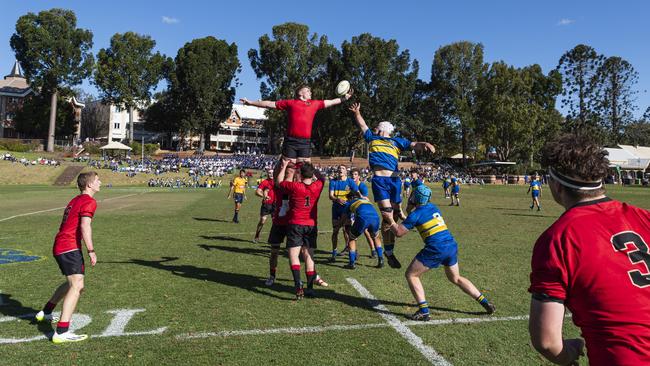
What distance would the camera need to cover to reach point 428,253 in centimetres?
629

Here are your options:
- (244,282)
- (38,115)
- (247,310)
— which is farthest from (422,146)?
(38,115)

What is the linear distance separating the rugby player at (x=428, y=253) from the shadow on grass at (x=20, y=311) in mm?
4975

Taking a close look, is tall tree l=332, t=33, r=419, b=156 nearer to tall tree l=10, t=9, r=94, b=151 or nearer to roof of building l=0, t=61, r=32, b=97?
Result: tall tree l=10, t=9, r=94, b=151

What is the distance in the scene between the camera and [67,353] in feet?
16.5

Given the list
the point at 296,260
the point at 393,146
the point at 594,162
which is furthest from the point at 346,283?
the point at 594,162

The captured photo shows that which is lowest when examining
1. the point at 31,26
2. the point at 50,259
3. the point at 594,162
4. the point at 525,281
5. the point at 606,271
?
the point at 50,259

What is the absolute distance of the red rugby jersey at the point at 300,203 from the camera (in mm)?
7676

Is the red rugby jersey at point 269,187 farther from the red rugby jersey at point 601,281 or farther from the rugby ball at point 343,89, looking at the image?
the red rugby jersey at point 601,281

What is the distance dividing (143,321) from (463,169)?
237ft

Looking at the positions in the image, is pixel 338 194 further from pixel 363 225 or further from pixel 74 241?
pixel 74 241

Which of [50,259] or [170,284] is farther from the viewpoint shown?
[50,259]

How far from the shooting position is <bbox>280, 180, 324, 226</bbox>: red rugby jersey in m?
7.68

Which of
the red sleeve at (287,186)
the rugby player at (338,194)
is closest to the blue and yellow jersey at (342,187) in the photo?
the rugby player at (338,194)

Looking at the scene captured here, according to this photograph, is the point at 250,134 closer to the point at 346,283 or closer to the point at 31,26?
the point at 31,26
